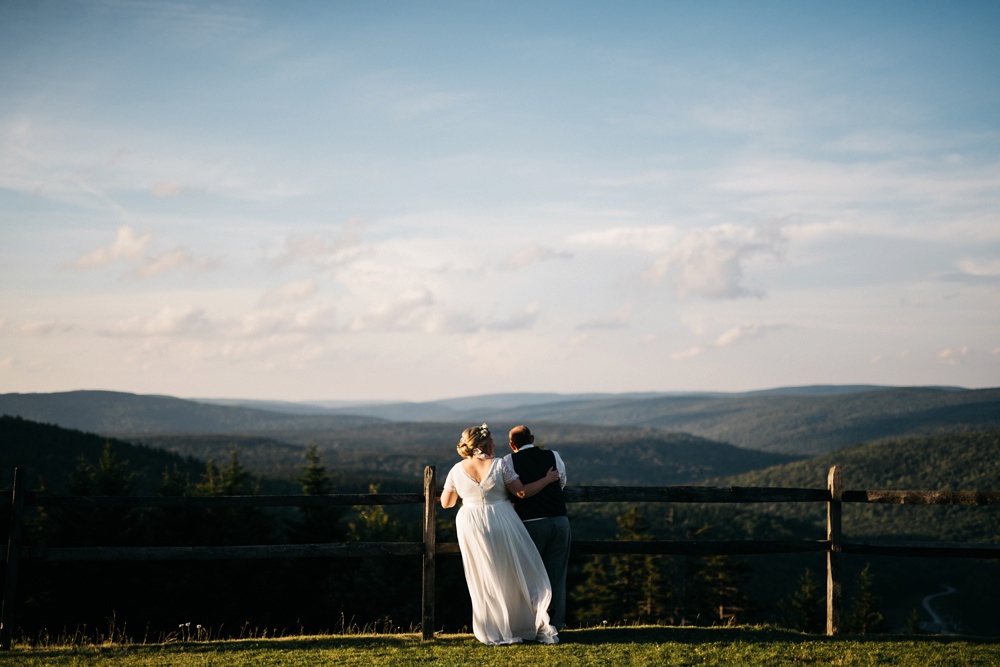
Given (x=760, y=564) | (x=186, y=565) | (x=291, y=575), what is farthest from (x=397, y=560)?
(x=760, y=564)

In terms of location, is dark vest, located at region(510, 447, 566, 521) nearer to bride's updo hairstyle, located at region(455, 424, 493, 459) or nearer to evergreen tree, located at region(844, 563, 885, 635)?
bride's updo hairstyle, located at region(455, 424, 493, 459)

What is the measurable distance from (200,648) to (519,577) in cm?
375

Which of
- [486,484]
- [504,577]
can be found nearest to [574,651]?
[504,577]

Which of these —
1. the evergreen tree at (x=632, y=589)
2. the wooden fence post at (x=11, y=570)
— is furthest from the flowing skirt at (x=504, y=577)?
the evergreen tree at (x=632, y=589)

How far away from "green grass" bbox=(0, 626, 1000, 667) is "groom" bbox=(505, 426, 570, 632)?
25.3 inches

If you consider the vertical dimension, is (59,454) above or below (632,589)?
above

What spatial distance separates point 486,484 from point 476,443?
0.46 m

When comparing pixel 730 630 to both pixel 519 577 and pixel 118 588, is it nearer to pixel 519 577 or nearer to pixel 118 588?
pixel 519 577

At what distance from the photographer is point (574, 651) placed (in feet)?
29.4

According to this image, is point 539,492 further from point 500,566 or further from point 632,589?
point 632,589

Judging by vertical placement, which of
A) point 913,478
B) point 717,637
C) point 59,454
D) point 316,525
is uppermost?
point 717,637

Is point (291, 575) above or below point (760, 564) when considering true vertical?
above

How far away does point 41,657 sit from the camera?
938 centimetres

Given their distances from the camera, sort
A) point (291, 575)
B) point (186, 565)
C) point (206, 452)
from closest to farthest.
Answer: point (186, 565) < point (291, 575) < point (206, 452)
